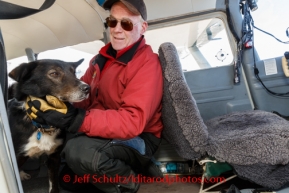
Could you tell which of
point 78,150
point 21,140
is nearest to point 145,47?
point 78,150

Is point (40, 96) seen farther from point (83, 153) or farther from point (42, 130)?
point (83, 153)

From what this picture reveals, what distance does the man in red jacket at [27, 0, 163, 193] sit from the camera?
125 centimetres

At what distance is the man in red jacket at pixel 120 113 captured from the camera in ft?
4.10

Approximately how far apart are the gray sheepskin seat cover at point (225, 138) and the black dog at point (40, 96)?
0.54 metres

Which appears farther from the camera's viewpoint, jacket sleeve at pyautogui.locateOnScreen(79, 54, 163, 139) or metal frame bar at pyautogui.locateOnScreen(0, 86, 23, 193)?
jacket sleeve at pyautogui.locateOnScreen(79, 54, 163, 139)

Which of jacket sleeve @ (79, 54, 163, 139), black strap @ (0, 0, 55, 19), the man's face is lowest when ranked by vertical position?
jacket sleeve @ (79, 54, 163, 139)

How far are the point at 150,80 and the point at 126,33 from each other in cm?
41

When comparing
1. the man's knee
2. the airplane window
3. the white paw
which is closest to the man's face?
the man's knee

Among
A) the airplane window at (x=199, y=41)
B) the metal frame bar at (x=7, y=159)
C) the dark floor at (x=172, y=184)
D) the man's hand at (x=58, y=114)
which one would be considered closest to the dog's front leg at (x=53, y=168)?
the dark floor at (x=172, y=184)

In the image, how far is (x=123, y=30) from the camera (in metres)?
1.54

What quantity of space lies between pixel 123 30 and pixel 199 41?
1.22 m

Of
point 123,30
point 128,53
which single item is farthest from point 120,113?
point 123,30

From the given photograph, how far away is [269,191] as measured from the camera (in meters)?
1.23

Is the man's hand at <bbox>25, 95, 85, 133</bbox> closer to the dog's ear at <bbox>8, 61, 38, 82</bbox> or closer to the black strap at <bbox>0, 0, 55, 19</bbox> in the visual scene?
the dog's ear at <bbox>8, 61, 38, 82</bbox>
